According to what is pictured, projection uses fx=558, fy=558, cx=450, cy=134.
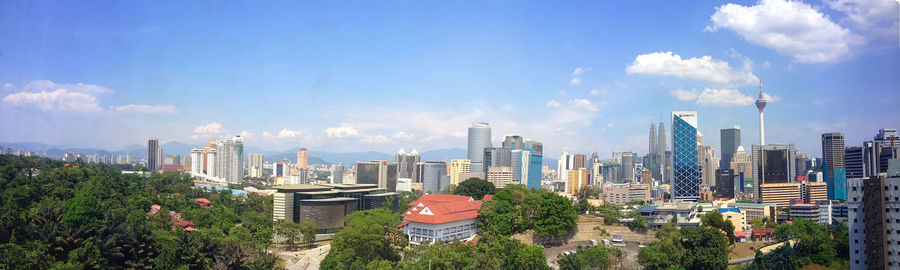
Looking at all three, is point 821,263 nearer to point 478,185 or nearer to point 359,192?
point 478,185

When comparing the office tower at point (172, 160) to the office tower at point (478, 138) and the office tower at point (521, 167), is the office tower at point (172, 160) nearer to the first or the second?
the office tower at point (478, 138)

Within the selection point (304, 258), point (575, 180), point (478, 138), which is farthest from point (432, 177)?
point (304, 258)

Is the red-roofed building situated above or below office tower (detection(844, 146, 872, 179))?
below

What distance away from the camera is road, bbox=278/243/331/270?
13411 millimetres

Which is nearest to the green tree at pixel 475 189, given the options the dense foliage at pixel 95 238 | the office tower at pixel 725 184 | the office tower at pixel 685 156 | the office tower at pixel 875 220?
the dense foliage at pixel 95 238

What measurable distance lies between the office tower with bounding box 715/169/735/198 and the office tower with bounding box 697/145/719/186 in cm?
568

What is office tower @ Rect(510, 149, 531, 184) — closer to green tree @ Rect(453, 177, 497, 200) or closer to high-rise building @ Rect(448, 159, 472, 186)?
high-rise building @ Rect(448, 159, 472, 186)

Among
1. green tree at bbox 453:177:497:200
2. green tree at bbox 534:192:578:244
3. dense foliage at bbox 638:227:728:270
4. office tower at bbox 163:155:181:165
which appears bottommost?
dense foliage at bbox 638:227:728:270

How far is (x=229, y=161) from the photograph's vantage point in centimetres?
4619

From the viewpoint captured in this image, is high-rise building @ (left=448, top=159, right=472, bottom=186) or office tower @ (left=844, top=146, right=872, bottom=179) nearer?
office tower @ (left=844, top=146, right=872, bottom=179)

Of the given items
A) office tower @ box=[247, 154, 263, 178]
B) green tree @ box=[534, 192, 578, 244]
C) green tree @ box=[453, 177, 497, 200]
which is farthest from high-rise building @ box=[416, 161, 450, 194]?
green tree @ box=[534, 192, 578, 244]

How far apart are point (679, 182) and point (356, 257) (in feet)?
89.3

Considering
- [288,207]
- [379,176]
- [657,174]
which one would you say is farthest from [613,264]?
[657,174]

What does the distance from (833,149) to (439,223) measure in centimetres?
3381
